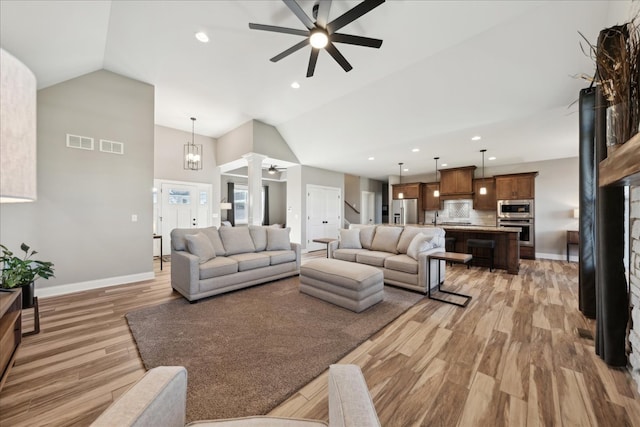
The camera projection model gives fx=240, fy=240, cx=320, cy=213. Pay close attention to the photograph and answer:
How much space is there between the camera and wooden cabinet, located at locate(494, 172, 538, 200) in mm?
6203

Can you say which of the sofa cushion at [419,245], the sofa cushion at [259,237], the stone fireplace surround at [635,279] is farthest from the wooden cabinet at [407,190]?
the stone fireplace surround at [635,279]

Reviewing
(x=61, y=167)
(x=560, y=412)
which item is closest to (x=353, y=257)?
(x=560, y=412)

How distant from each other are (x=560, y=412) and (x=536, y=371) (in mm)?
425

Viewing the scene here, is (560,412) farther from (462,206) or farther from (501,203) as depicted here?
(462,206)

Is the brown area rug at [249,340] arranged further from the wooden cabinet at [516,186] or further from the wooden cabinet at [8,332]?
the wooden cabinet at [516,186]

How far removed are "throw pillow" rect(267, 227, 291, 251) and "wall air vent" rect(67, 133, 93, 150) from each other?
3138mm

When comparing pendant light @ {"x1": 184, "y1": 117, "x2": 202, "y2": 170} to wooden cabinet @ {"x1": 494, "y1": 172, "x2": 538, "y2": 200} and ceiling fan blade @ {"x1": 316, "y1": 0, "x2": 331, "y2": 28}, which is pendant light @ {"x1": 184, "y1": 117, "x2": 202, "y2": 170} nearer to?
ceiling fan blade @ {"x1": 316, "y1": 0, "x2": 331, "y2": 28}

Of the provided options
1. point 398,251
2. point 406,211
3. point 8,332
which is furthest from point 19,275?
point 406,211

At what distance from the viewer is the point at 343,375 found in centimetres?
90

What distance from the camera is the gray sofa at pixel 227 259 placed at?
323 centimetres

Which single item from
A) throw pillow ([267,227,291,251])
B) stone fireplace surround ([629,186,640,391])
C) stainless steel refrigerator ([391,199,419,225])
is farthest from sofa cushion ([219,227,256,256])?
stainless steel refrigerator ([391,199,419,225])

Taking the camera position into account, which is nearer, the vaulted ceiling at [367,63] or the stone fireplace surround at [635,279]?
the stone fireplace surround at [635,279]

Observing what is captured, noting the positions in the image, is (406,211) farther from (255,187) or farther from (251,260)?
(251,260)

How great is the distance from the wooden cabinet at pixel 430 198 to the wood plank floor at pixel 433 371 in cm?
537
